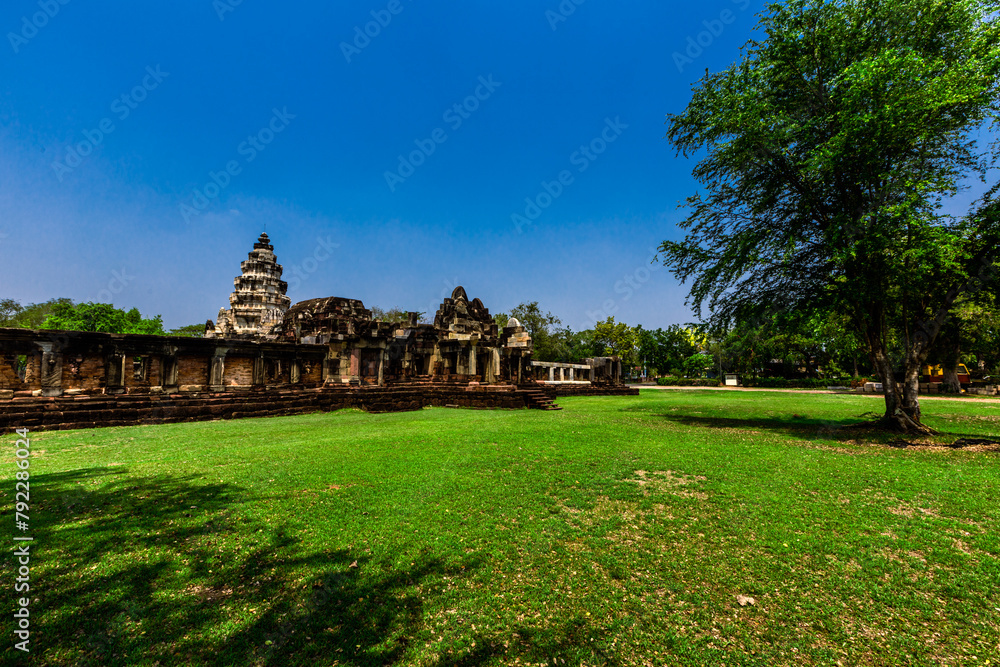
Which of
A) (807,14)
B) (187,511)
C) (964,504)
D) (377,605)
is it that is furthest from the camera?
(807,14)

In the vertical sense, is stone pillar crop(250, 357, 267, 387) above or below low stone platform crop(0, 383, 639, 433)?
above

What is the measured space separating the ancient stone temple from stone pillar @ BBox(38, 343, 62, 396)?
21831 mm

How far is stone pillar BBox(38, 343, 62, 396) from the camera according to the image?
1085 cm

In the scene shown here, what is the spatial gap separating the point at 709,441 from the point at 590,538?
5889 mm

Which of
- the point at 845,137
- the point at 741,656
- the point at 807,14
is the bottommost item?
the point at 741,656

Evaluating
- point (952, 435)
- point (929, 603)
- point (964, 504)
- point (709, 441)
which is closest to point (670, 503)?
point (929, 603)

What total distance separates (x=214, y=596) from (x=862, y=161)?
13227mm

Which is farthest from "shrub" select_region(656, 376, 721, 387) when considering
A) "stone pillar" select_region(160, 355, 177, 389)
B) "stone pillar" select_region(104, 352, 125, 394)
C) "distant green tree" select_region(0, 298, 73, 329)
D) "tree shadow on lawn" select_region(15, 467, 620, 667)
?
"distant green tree" select_region(0, 298, 73, 329)

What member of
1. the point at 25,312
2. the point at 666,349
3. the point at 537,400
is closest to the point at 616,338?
the point at 666,349

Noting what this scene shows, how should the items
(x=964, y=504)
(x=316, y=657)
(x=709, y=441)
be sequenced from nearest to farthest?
(x=316, y=657) < (x=964, y=504) < (x=709, y=441)

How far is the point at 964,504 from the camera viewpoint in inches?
182

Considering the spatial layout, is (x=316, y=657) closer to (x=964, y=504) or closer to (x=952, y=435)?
(x=964, y=504)

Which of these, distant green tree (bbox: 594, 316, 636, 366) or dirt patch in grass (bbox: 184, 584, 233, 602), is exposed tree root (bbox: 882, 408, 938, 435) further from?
distant green tree (bbox: 594, 316, 636, 366)

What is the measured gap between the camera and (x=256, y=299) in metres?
33.3
